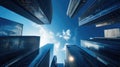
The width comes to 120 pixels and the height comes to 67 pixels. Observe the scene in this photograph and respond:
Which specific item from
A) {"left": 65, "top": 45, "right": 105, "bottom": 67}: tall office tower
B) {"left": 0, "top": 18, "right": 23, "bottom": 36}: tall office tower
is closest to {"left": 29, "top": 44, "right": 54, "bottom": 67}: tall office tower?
{"left": 65, "top": 45, "right": 105, "bottom": 67}: tall office tower

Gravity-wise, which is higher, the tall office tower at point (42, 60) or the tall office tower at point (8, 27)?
the tall office tower at point (8, 27)

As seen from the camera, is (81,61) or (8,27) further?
(8,27)

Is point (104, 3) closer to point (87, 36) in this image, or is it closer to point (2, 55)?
point (2, 55)

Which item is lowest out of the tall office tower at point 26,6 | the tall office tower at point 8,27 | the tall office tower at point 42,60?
the tall office tower at point 42,60

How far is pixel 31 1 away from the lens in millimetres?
66875

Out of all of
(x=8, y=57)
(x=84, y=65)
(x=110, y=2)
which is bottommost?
(x=84, y=65)

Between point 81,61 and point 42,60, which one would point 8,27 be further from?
point 81,61

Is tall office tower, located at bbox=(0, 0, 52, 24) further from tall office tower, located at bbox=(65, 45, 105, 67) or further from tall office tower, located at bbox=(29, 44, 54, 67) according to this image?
tall office tower, located at bbox=(65, 45, 105, 67)

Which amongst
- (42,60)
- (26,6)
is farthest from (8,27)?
(42,60)

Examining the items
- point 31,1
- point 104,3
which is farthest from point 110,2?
point 31,1

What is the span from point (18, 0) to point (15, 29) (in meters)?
57.7

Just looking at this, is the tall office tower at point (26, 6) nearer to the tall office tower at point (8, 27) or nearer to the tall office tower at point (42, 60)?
the tall office tower at point (8, 27)

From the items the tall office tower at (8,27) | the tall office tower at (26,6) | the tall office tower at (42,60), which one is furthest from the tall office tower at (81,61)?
the tall office tower at (8,27)

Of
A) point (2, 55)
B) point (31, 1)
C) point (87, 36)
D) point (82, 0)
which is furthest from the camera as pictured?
point (87, 36)
